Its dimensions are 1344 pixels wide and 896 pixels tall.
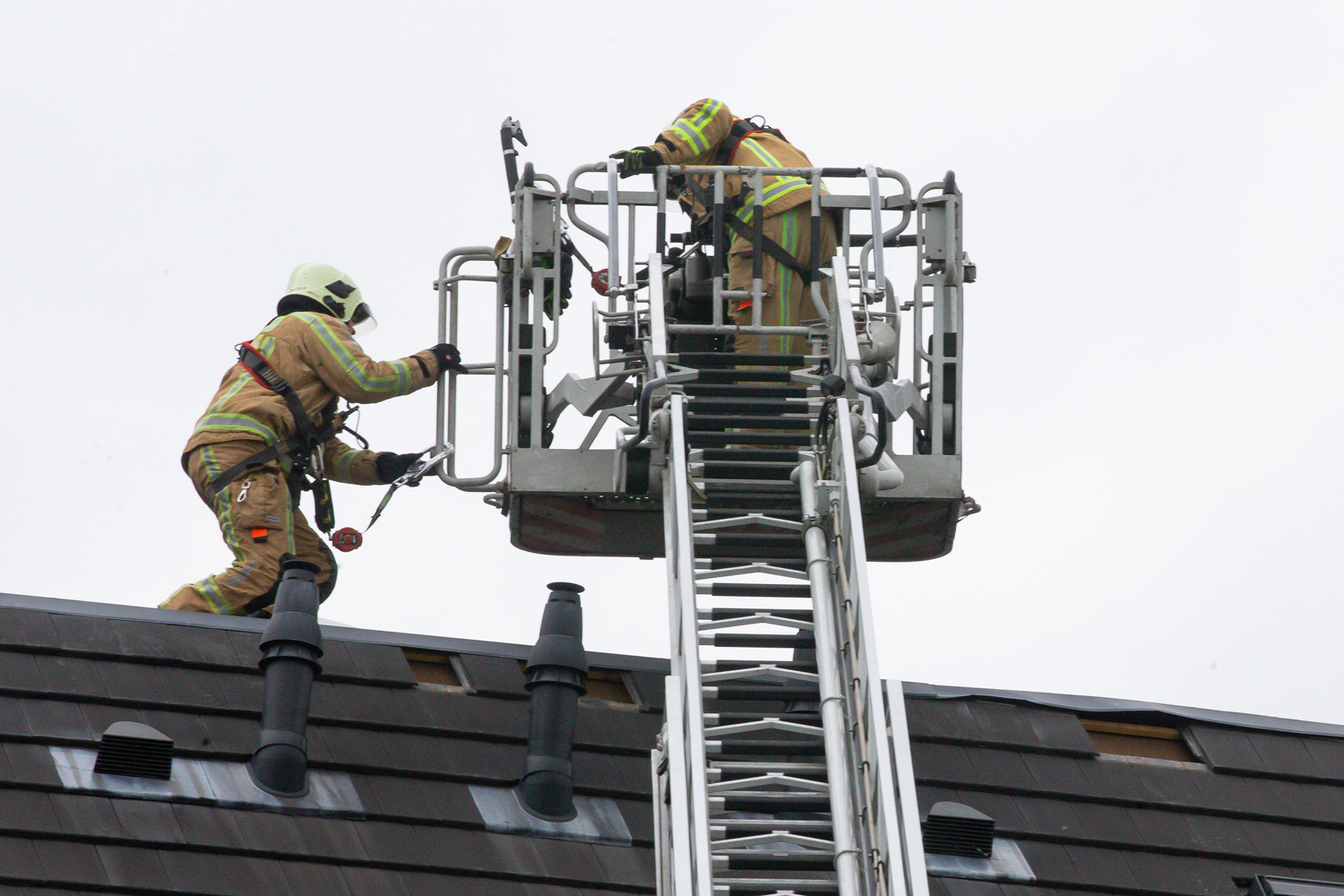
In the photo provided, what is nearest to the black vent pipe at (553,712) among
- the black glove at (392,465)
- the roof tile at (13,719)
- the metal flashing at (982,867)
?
the metal flashing at (982,867)

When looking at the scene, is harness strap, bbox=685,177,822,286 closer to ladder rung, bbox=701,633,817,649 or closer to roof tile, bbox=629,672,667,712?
roof tile, bbox=629,672,667,712

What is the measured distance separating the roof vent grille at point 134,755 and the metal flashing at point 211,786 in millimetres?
23

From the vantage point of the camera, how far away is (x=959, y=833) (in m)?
8.34

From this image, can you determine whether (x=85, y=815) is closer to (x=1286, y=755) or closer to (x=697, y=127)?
(x=697, y=127)

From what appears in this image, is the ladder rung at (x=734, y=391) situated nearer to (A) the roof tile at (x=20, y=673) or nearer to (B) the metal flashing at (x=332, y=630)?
(B) the metal flashing at (x=332, y=630)

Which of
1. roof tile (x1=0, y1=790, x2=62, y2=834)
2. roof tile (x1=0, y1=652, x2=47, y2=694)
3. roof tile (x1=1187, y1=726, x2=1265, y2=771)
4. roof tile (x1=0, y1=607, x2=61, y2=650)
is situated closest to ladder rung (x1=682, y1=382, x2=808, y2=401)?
roof tile (x1=1187, y1=726, x2=1265, y2=771)

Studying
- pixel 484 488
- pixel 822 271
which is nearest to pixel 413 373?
pixel 484 488

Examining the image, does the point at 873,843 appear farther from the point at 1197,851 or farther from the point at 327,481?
the point at 327,481

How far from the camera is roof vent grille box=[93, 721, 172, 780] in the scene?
7.58 meters

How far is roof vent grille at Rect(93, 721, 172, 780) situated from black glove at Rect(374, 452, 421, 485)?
9.50 ft

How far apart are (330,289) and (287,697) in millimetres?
3222

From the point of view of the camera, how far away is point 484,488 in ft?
32.6

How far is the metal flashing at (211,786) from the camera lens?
7.52m

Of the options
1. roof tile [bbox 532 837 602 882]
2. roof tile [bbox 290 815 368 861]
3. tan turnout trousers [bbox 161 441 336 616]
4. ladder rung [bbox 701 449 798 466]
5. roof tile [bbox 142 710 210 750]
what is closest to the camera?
roof tile [bbox 290 815 368 861]
